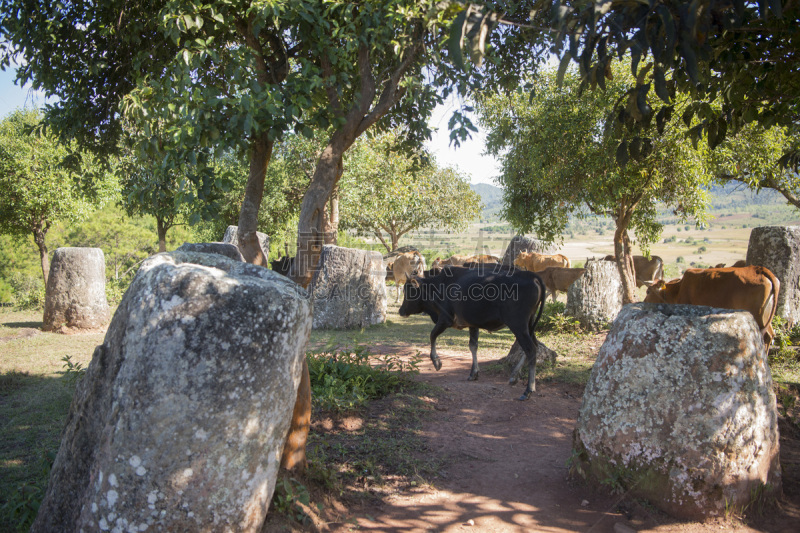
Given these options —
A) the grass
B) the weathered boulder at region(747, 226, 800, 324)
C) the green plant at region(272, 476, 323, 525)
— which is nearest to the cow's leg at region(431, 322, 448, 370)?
the grass

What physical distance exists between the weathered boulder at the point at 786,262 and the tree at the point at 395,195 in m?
7.74

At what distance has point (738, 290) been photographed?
807 cm

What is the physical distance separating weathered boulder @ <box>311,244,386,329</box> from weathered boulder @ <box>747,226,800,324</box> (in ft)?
26.2

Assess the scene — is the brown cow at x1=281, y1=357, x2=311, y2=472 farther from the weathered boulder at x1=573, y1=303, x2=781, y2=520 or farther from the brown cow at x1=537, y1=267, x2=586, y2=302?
the brown cow at x1=537, y1=267, x2=586, y2=302

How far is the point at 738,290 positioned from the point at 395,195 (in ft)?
49.0

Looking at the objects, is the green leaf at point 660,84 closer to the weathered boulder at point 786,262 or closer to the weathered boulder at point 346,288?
the weathered boulder at point 786,262

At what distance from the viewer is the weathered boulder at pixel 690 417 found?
3822 mm

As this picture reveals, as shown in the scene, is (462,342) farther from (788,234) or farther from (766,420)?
(766,420)

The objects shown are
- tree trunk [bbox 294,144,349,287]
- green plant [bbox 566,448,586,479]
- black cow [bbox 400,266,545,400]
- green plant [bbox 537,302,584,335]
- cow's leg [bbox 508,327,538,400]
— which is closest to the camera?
green plant [bbox 566,448,586,479]

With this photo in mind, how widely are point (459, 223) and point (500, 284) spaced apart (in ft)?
75.3

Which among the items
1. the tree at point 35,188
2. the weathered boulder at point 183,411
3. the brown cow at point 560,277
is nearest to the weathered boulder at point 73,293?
the tree at point 35,188

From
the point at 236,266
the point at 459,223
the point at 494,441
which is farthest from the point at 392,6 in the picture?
the point at 459,223

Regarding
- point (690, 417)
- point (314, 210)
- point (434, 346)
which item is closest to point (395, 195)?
point (434, 346)

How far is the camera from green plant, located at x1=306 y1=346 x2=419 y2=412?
580 cm
